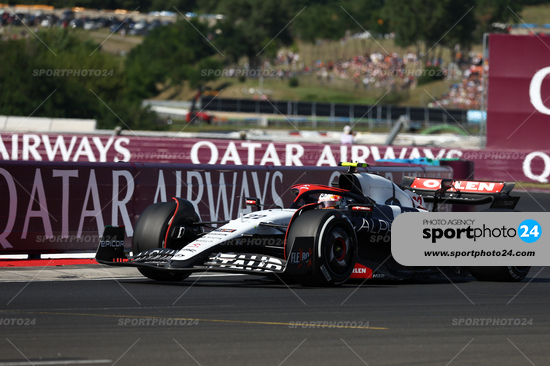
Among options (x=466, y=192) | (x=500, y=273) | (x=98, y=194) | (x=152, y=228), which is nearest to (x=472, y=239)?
(x=500, y=273)

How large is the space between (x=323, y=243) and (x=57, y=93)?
51754 mm

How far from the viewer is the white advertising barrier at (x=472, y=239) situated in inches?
417

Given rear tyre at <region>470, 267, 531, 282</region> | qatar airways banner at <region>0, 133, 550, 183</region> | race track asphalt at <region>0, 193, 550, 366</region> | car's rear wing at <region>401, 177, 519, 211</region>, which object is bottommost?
qatar airways banner at <region>0, 133, 550, 183</region>

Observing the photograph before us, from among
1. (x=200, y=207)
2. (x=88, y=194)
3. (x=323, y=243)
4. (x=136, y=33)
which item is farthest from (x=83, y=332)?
(x=136, y=33)

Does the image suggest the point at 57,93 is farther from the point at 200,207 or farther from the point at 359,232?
the point at 359,232

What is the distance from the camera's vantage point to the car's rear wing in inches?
475

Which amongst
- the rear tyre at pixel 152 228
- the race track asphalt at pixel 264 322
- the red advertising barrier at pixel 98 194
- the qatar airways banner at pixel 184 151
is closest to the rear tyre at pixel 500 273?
the race track asphalt at pixel 264 322

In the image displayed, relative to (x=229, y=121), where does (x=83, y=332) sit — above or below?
above

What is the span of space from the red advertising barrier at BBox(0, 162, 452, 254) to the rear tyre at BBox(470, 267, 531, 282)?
4.30 m

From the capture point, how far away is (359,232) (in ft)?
36.8

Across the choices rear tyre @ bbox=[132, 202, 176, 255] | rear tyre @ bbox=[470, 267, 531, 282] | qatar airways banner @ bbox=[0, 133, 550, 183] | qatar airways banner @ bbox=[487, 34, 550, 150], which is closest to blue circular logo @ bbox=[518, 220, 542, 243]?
rear tyre @ bbox=[470, 267, 531, 282]

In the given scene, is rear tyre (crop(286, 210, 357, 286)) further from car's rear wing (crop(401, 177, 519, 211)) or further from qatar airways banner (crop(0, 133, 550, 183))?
qatar airways banner (crop(0, 133, 550, 183))

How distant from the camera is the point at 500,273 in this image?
1163 cm

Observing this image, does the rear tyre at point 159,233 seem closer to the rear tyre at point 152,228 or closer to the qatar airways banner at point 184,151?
the rear tyre at point 152,228
